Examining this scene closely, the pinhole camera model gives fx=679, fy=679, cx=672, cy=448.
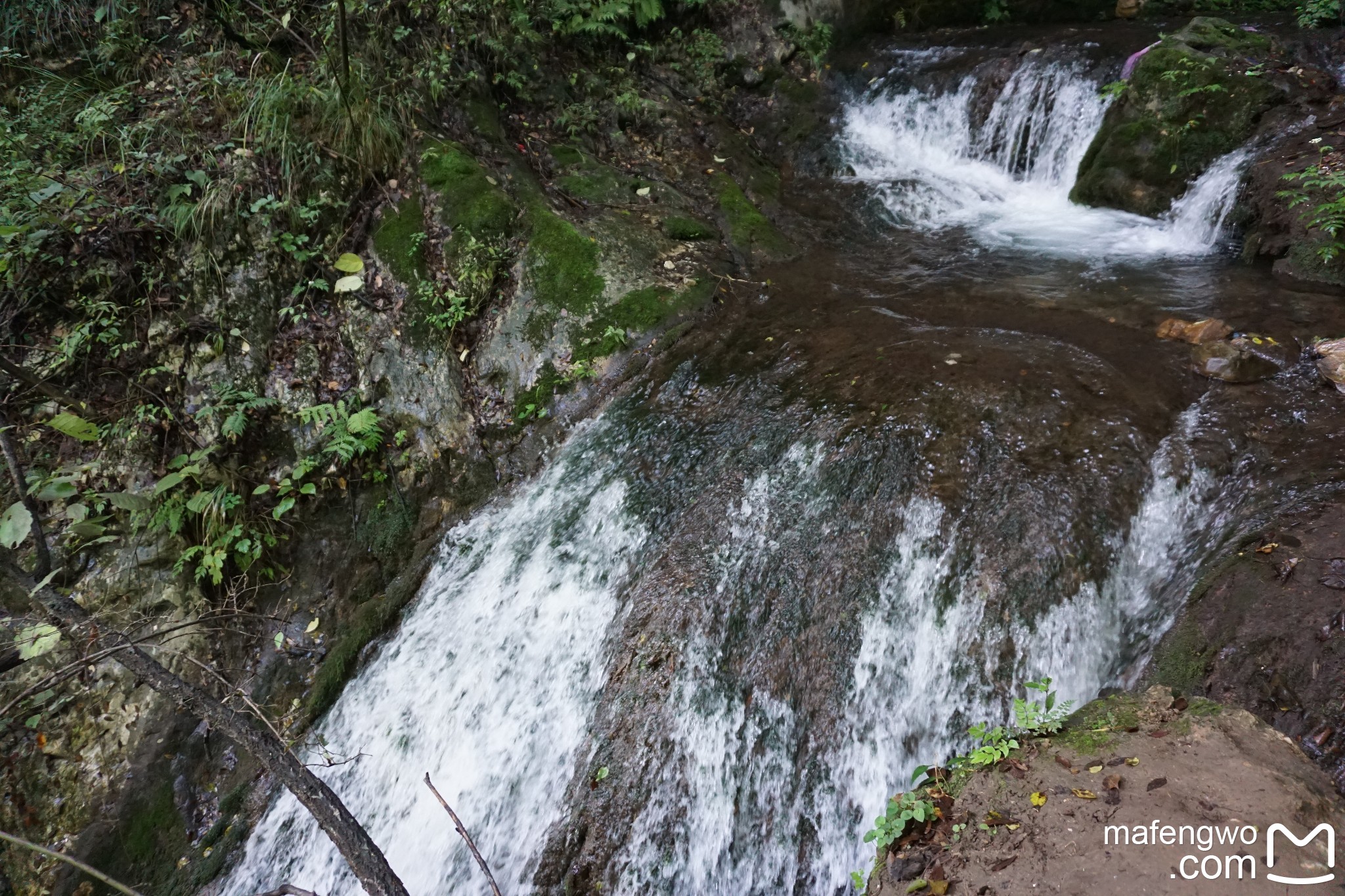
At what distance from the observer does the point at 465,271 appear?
5.67 m

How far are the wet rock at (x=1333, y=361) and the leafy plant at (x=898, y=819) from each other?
359cm

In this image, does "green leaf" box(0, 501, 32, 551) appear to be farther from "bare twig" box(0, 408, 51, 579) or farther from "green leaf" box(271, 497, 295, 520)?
"green leaf" box(271, 497, 295, 520)

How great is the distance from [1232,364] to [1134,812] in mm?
3242

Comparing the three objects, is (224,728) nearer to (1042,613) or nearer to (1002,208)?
(1042,613)

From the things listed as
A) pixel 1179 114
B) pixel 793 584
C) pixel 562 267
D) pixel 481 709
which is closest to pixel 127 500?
pixel 481 709

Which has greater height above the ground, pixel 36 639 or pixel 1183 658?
pixel 36 639

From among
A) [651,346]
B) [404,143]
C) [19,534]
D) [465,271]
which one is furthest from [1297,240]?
[19,534]

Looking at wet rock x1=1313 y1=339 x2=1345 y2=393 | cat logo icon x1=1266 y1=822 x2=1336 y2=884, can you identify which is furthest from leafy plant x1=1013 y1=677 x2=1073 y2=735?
wet rock x1=1313 y1=339 x2=1345 y2=393

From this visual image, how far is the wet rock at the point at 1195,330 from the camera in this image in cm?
446

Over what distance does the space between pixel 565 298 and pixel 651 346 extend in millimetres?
840

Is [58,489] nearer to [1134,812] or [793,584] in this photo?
[793,584]

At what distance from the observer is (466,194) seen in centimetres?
586

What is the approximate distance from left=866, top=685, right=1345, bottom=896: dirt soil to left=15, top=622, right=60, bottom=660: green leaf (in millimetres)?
2890

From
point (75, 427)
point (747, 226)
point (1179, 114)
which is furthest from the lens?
point (747, 226)
